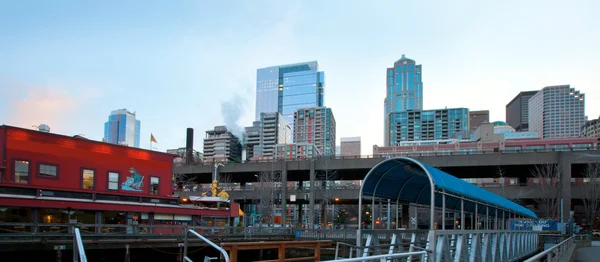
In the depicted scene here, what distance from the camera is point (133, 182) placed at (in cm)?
3756

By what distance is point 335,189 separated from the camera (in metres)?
73.8

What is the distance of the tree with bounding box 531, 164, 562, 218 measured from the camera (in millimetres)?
Answer: 63844

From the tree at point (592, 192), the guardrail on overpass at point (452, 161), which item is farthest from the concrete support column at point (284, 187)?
the tree at point (592, 192)

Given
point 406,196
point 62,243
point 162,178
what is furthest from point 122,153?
point 406,196

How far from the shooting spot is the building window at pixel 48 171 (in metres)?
31.4

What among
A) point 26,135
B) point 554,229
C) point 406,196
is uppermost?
point 26,135

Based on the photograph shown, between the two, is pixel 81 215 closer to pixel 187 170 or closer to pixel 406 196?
pixel 406 196

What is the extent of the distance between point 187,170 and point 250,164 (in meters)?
10.7

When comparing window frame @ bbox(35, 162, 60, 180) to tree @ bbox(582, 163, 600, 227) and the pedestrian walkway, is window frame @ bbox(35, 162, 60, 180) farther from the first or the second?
tree @ bbox(582, 163, 600, 227)

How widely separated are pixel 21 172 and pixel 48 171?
1.65 metres

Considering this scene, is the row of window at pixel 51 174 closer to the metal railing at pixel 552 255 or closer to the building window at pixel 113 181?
the building window at pixel 113 181

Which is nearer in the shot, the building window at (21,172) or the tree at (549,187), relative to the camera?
the building window at (21,172)

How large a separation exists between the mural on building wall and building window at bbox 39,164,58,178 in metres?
5.50

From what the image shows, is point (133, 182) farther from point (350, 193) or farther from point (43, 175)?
point (350, 193)
